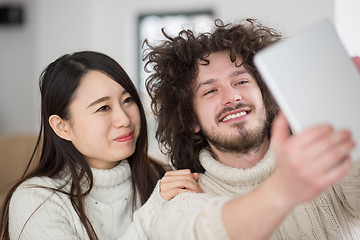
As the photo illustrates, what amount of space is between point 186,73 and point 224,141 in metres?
0.33

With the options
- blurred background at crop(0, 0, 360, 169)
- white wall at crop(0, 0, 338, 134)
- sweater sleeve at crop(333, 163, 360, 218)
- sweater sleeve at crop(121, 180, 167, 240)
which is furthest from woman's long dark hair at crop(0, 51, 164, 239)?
white wall at crop(0, 0, 338, 134)

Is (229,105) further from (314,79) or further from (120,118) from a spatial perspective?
(314,79)

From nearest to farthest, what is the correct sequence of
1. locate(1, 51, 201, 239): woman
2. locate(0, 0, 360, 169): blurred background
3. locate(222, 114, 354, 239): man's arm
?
locate(222, 114, 354, 239): man's arm → locate(1, 51, 201, 239): woman → locate(0, 0, 360, 169): blurred background

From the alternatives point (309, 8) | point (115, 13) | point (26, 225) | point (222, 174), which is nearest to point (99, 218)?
point (26, 225)

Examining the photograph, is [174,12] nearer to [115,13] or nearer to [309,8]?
[115,13]

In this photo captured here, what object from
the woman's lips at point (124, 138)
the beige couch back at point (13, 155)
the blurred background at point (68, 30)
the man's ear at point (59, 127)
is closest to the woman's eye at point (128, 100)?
the woman's lips at point (124, 138)

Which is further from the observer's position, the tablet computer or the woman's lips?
the woman's lips

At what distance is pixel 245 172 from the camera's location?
1478 mm

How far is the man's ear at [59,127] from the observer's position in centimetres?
164

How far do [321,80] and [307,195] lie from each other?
0.69 ft

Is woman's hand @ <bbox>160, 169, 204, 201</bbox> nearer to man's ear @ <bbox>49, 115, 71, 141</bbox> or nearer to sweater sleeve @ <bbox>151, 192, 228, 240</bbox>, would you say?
sweater sleeve @ <bbox>151, 192, 228, 240</bbox>

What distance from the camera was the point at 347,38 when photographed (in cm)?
181

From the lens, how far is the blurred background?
5.38 meters

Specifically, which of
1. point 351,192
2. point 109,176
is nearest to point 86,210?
point 109,176
